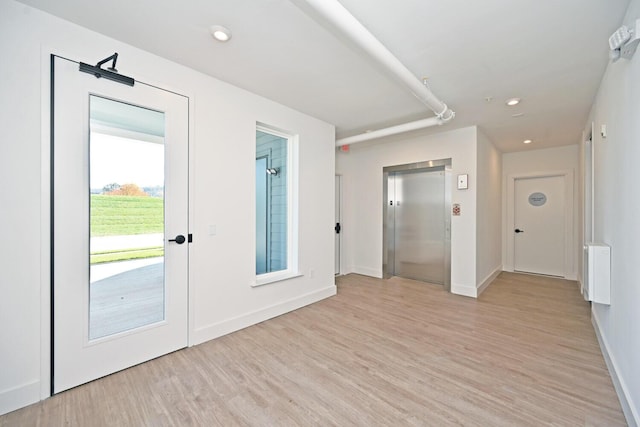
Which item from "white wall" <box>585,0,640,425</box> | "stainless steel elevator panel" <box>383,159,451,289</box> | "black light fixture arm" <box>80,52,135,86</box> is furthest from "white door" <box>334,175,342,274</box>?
"black light fixture arm" <box>80,52,135,86</box>

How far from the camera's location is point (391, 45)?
2.23 m

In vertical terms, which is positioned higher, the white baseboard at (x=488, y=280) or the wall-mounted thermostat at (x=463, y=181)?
the wall-mounted thermostat at (x=463, y=181)

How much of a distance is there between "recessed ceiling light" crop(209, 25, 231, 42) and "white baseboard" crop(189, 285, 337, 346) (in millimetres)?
2676

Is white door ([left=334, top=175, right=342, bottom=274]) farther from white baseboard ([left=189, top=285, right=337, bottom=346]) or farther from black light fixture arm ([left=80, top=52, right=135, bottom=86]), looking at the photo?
black light fixture arm ([left=80, top=52, right=135, bottom=86])

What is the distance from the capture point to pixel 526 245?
5.76 metres

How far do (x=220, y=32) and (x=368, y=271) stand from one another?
4744 millimetres

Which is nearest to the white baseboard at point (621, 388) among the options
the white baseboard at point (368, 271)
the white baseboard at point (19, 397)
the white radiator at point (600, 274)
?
the white radiator at point (600, 274)

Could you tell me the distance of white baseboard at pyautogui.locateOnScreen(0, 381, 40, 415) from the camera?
1746 mm

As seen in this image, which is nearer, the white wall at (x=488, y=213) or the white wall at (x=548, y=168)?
the white wall at (x=488, y=213)

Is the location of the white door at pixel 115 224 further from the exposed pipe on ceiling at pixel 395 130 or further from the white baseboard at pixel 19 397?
the exposed pipe on ceiling at pixel 395 130

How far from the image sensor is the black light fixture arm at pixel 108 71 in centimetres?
202

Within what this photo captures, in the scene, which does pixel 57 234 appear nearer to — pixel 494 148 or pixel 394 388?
pixel 394 388

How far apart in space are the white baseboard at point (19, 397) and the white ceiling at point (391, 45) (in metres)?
2.53

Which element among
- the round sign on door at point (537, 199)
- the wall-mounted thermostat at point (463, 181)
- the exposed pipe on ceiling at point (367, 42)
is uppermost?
the exposed pipe on ceiling at point (367, 42)
